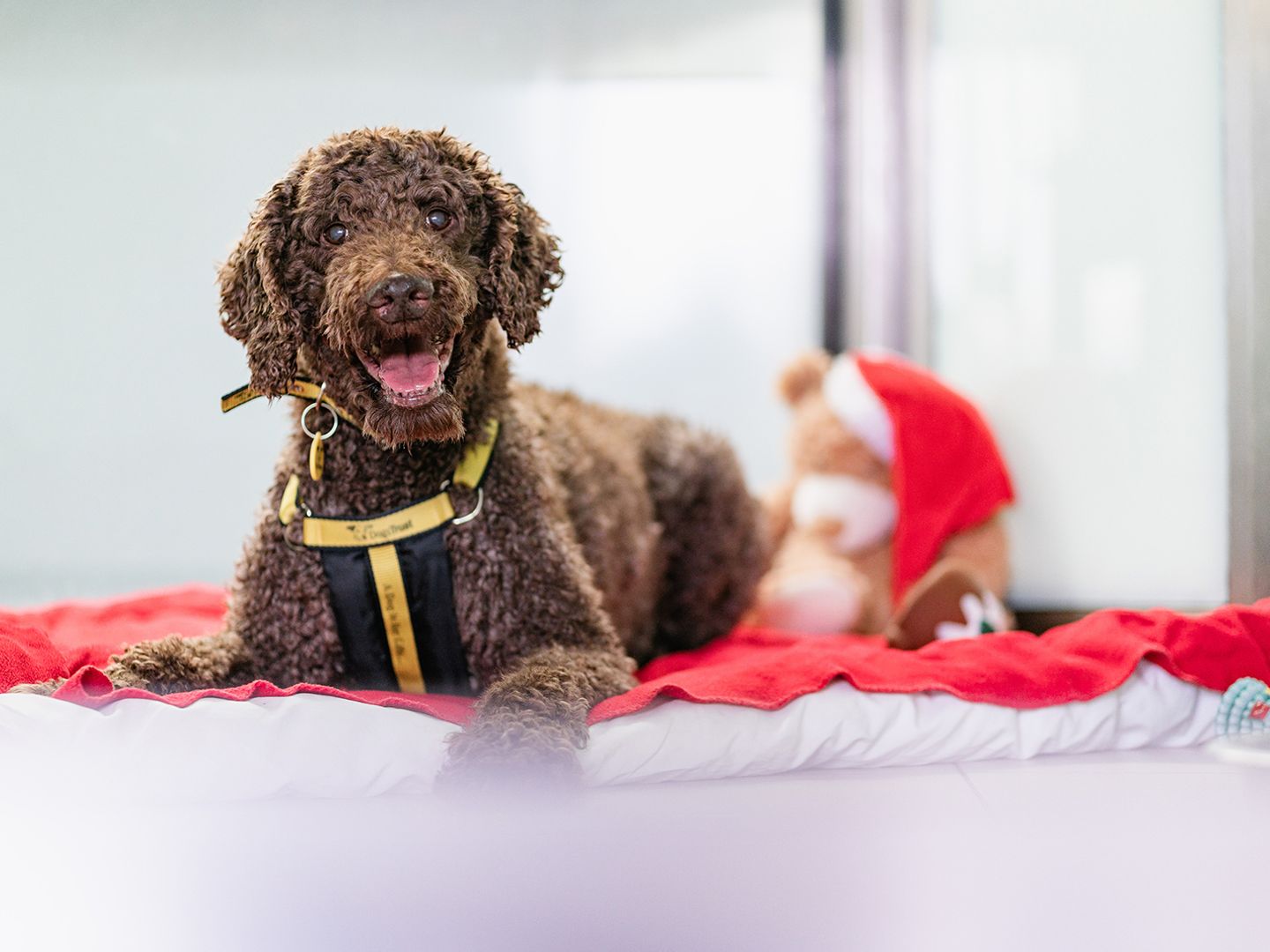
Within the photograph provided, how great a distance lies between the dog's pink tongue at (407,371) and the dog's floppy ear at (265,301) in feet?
0.46

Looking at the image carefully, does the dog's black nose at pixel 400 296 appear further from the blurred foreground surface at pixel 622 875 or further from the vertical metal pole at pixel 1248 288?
the vertical metal pole at pixel 1248 288

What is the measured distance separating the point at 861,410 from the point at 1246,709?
128 centimetres

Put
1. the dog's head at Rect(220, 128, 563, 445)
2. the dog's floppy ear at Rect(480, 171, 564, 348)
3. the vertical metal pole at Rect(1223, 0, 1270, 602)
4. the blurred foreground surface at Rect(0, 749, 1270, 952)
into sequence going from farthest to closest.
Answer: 1. the vertical metal pole at Rect(1223, 0, 1270, 602)
2. the dog's floppy ear at Rect(480, 171, 564, 348)
3. the dog's head at Rect(220, 128, 563, 445)
4. the blurred foreground surface at Rect(0, 749, 1270, 952)

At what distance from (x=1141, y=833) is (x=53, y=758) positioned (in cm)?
126

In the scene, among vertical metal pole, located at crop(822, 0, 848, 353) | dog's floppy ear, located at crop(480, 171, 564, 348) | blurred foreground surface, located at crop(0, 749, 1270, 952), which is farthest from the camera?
vertical metal pole, located at crop(822, 0, 848, 353)

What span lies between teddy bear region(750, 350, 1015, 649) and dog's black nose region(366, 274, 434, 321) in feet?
4.40

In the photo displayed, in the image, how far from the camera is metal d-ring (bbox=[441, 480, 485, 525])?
1.52 m

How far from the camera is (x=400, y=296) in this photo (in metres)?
1.24

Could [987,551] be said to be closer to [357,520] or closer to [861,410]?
[861,410]

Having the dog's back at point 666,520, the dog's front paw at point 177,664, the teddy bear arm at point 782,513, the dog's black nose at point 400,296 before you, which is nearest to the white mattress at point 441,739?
the dog's front paw at point 177,664

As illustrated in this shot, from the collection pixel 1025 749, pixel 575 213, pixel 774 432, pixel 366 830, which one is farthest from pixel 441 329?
pixel 774 432

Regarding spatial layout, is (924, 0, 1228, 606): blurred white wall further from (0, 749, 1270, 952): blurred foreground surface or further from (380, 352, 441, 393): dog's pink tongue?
(380, 352, 441, 393): dog's pink tongue

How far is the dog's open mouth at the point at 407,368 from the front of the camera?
4.37 ft

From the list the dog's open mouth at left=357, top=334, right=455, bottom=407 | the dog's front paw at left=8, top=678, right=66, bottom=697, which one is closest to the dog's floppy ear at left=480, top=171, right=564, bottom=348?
the dog's open mouth at left=357, top=334, right=455, bottom=407
